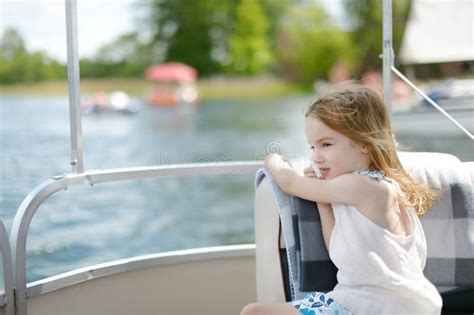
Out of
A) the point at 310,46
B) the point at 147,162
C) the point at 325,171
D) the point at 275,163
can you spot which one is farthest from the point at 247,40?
the point at 325,171

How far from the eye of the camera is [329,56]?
16.0 metres

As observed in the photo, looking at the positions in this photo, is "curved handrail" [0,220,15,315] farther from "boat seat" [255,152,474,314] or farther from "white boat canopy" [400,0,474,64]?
"white boat canopy" [400,0,474,64]

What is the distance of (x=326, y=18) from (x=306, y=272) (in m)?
15.2

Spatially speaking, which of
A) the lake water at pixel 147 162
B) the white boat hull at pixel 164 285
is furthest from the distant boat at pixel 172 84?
the white boat hull at pixel 164 285

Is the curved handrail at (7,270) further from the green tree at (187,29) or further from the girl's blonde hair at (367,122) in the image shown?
the green tree at (187,29)

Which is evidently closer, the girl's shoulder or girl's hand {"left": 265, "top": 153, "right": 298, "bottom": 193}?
the girl's shoulder

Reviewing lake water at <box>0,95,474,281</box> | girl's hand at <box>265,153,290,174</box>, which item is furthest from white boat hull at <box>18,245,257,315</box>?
lake water at <box>0,95,474,281</box>

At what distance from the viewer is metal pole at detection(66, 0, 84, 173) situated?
1.64 meters

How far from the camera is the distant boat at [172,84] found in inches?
595

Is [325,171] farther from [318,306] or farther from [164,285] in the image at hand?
[164,285]

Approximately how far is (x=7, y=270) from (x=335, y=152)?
775 mm

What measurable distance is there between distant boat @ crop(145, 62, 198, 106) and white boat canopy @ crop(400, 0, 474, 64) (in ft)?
25.1

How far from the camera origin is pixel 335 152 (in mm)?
1366

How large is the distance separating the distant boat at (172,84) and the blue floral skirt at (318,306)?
1382 cm
